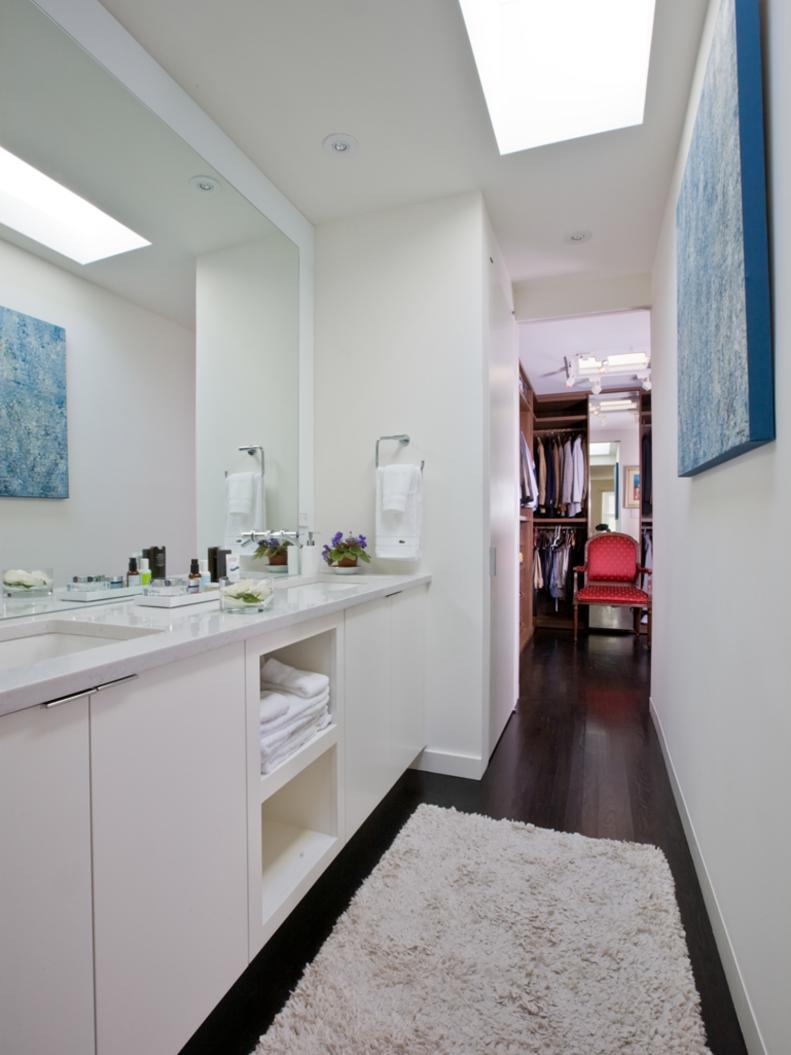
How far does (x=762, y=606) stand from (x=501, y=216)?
224cm

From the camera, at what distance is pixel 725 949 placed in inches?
52.8

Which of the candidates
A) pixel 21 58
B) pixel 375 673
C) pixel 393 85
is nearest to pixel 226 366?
pixel 21 58

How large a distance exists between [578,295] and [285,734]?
10.2ft

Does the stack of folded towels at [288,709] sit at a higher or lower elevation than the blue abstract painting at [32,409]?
lower

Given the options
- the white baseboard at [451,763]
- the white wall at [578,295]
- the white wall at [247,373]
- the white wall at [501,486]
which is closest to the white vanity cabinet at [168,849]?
the white wall at [247,373]

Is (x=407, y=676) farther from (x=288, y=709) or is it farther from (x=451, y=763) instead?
(x=288, y=709)

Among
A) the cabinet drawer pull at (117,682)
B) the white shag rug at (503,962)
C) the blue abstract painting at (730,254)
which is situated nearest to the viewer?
the cabinet drawer pull at (117,682)

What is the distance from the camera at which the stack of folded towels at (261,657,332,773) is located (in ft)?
4.51

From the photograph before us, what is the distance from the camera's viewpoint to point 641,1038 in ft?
3.83

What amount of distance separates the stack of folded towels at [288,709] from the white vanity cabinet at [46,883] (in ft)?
1.77

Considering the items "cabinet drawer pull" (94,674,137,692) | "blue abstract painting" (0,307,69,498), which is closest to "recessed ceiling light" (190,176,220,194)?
"blue abstract painting" (0,307,69,498)

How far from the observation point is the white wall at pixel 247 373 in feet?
6.58

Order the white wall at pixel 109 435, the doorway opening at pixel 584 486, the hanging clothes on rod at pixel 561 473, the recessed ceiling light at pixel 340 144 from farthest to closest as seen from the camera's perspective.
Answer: the hanging clothes on rod at pixel 561 473 < the doorway opening at pixel 584 486 < the recessed ceiling light at pixel 340 144 < the white wall at pixel 109 435

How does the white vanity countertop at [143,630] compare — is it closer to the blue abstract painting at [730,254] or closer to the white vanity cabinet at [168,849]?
the white vanity cabinet at [168,849]
